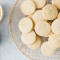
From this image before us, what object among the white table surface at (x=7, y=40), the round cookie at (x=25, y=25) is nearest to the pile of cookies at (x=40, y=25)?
the round cookie at (x=25, y=25)

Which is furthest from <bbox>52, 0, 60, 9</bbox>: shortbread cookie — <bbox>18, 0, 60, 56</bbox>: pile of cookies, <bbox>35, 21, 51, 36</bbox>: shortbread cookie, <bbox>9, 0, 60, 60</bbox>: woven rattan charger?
<bbox>9, 0, 60, 60</bbox>: woven rattan charger

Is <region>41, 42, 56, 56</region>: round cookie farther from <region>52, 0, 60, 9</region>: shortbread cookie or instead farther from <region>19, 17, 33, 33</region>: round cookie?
<region>52, 0, 60, 9</region>: shortbread cookie

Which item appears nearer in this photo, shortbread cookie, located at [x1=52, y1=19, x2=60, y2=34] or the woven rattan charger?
shortbread cookie, located at [x1=52, y1=19, x2=60, y2=34]

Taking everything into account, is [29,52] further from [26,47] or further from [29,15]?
[29,15]

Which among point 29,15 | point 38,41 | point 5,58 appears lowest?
point 5,58

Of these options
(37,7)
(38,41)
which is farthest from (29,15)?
(38,41)

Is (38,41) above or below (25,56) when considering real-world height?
above
